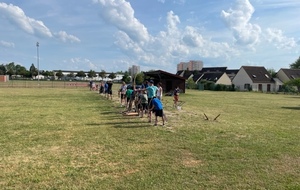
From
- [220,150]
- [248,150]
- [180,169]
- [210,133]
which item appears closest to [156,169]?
[180,169]

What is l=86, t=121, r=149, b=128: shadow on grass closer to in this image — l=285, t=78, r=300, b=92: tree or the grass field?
the grass field

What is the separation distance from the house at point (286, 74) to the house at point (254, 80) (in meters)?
3.52

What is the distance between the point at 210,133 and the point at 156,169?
14.0ft

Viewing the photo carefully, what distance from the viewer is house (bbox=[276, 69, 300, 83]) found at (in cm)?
6925

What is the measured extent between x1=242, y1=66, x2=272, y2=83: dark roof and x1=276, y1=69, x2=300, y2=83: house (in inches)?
139

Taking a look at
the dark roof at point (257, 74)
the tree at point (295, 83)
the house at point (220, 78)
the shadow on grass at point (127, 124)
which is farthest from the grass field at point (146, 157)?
the house at point (220, 78)

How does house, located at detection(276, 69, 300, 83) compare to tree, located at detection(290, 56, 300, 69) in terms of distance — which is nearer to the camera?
house, located at detection(276, 69, 300, 83)

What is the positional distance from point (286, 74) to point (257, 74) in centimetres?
750

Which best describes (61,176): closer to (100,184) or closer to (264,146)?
(100,184)

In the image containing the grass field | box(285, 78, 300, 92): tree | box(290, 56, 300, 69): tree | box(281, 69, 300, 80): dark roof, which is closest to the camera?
the grass field

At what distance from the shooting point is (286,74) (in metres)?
69.6

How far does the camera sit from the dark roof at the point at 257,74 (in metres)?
66.6

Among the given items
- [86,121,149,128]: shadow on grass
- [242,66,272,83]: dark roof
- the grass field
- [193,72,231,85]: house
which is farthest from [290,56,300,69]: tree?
[86,121,149,128]: shadow on grass

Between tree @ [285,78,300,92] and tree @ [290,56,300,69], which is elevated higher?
tree @ [290,56,300,69]
